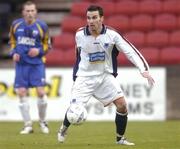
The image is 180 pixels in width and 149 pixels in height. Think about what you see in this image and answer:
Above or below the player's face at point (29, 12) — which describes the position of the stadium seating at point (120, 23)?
below

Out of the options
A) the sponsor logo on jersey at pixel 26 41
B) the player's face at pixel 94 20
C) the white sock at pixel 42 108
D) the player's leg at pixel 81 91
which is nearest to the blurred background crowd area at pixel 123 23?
the white sock at pixel 42 108

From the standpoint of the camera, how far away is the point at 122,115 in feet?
36.0

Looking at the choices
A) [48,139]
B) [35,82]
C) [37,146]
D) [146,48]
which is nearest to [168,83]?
[146,48]

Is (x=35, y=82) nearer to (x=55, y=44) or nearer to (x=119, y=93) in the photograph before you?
(x=119, y=93)

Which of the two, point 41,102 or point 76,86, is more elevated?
point 76,86

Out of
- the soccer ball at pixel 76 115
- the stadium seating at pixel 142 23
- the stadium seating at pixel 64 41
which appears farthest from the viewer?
the stadium seating at pixel 142 23

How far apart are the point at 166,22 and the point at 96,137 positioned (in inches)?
376

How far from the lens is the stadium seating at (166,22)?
21.7 metres

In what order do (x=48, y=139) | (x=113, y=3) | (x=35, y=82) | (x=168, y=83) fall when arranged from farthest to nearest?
(x=113, y=3)
(x=168, y=83)
(x=35, y=82)
(x=48, y=139)

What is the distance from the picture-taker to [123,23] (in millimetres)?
21922

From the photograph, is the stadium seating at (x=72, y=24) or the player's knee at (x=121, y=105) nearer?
the player's knee at (x=121, y=105)

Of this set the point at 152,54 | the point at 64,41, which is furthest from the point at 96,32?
the point at 64,41

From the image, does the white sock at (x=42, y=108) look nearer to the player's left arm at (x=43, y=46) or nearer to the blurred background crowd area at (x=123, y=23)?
the player's left arm at (x=43, y=46)

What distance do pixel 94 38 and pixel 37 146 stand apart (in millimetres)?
1742
